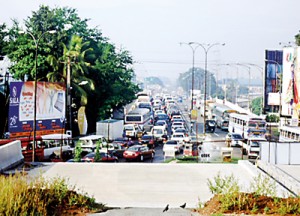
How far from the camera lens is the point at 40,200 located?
9.57m

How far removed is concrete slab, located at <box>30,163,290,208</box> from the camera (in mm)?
12625

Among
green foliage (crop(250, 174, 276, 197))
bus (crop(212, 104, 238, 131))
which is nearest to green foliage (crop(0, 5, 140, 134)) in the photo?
bus (crop(212, 104, 238, 131))

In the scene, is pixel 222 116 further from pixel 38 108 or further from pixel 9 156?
pixel 9 156

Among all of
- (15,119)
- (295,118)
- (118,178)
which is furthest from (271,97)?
(118,178)

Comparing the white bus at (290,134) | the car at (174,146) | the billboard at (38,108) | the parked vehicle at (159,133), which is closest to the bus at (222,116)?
the parked vehicle at (159,133)

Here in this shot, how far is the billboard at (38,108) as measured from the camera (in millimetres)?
37094

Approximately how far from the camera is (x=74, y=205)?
10336mm

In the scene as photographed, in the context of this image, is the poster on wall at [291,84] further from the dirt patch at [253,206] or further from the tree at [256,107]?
the dirt patch at [253,206]

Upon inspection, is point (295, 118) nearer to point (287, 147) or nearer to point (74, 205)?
point (287, 147)

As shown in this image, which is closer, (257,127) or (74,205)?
(74,205)

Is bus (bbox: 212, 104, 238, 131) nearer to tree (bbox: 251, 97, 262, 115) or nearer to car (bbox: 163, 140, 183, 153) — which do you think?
car (bbox: 163, 140, 183, 153)

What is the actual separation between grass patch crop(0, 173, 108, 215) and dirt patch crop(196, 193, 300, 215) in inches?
96.9

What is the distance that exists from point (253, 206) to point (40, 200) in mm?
4035

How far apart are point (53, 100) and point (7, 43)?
17111mm
